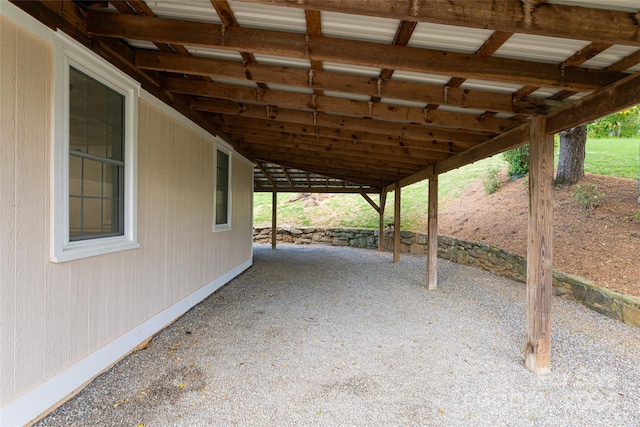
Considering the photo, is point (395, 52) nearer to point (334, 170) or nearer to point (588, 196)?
point (334, 170)

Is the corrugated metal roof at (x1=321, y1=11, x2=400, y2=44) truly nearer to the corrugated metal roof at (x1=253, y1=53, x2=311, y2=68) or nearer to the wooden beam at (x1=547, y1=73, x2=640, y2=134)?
the corrugated metal roof at (x1=253, y1=53, x2=311, y2=68)

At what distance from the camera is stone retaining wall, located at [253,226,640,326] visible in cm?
408

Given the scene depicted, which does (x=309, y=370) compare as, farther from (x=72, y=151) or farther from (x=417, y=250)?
(x=417, y=250)

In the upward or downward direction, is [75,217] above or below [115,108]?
below

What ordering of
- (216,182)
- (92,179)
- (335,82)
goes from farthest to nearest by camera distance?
(216,182), (335,82), (92,179)

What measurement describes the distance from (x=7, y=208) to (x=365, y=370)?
2.81 m

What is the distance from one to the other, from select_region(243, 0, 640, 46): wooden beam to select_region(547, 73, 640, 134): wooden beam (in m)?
0.60

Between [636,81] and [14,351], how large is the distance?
4354 millimetres

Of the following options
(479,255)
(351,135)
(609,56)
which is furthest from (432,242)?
(609,56)

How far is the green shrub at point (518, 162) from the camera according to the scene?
33.4ft

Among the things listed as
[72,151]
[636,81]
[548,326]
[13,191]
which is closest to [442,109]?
[636,81]

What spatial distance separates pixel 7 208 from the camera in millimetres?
1791

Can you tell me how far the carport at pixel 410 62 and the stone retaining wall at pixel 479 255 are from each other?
87.6 inches

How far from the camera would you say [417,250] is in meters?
10.5
